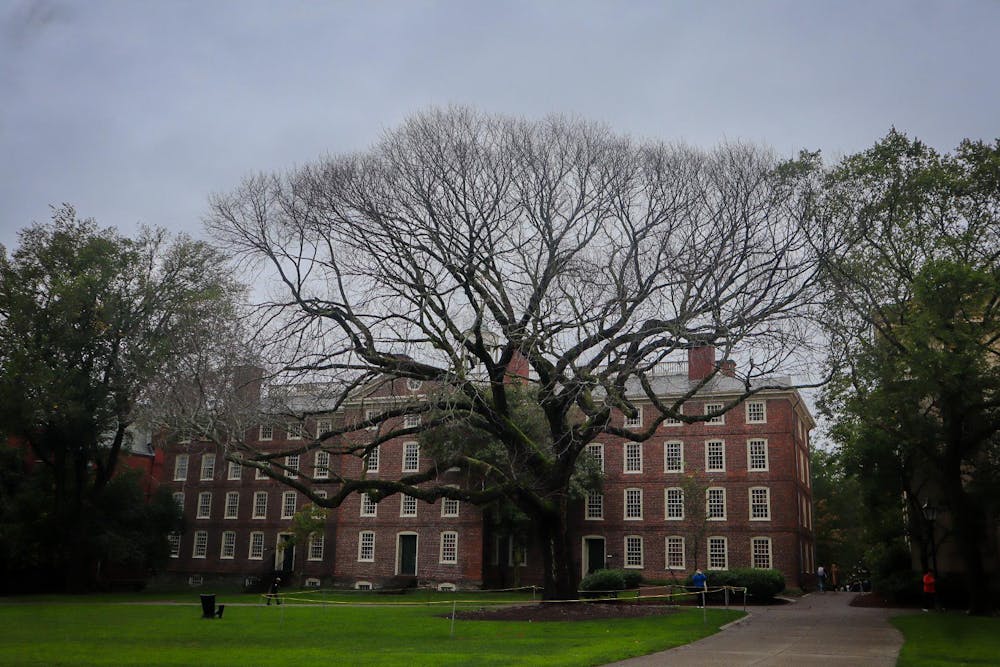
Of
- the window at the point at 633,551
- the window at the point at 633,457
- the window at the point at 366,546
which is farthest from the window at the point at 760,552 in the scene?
the window at the point at 366,546

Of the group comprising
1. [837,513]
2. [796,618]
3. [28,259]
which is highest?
[28,259]

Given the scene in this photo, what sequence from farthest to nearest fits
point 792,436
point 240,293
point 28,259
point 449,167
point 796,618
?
point 792,436
point 28,259
point 240,293
point 796,618
point 449,167

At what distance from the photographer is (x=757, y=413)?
44.3m

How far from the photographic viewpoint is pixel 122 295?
1531 inches

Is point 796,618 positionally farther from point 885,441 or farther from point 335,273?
point 335,273

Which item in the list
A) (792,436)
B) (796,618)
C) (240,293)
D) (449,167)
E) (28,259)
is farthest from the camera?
(792,436)

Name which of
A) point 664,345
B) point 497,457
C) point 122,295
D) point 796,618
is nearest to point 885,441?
point 796,618

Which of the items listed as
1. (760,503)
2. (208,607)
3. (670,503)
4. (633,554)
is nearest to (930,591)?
(760,503)

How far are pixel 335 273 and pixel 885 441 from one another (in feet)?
67.5

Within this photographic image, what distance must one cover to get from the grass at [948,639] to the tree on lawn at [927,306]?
2942 mm

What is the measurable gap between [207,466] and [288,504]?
696 centimetres

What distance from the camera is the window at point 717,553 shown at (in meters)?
42.9

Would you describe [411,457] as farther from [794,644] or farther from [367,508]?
[794,644]

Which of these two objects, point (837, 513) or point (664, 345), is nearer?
point (664, 345)
